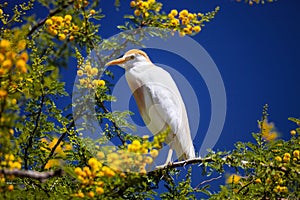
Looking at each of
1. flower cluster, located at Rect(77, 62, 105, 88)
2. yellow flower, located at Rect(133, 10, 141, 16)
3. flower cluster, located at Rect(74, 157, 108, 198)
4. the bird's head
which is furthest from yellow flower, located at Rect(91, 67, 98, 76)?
flower cluster, located at Rect(74, 157, 108, 198)

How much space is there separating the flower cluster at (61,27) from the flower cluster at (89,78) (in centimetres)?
40

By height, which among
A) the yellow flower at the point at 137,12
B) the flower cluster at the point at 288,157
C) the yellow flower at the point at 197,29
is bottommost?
the flower cluster at the point at 288,157

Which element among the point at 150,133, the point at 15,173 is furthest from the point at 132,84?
the point at 15,173

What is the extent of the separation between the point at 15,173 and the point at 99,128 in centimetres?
122

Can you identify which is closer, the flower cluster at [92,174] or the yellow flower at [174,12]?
the flower cluster at [92,174]

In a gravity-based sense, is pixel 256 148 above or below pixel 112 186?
above

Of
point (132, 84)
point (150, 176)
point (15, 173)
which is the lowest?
point (15, 173)

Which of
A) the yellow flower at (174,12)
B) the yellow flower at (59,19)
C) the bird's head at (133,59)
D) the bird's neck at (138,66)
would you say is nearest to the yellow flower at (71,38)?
the yellow flower at (59,19)

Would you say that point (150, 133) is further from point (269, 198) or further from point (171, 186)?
point (269, 198)

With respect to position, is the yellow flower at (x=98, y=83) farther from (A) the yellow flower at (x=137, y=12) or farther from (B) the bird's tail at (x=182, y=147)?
(B) the bird's tail at (x=182, y=147)

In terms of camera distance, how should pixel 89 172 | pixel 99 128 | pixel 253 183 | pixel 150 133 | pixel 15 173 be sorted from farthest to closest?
pixel 150 133
pixel 99 128
pixel 253 183
pixel 89 172
pixel 15 173

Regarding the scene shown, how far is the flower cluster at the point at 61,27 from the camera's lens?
1781 millimetres

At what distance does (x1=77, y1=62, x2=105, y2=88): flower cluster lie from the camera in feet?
7.55

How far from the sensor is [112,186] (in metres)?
1.56
